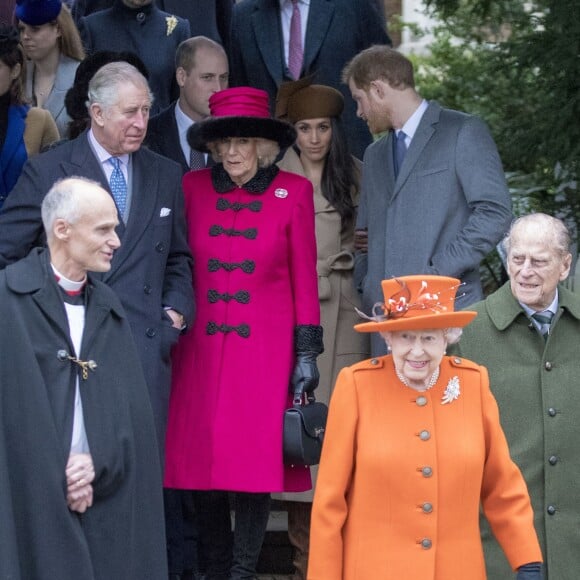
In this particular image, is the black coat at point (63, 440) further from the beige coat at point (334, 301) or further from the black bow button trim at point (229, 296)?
the beige coat at point (334, 301)

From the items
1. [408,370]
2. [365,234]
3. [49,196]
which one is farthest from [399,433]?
[365,234]

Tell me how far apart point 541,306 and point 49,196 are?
1.78 metres

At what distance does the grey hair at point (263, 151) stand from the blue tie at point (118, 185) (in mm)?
487

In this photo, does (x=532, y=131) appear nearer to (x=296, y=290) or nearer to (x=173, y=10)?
(x=296, y=290)

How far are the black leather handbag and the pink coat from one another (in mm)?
130

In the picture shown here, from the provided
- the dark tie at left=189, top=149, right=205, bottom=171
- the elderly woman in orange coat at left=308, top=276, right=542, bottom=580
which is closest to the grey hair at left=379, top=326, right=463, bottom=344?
the elderly woman in orange coat at left=308, top=276, right=542, bottom=580

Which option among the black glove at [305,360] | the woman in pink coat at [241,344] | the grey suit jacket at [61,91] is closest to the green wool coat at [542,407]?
the black glove at [305,360]

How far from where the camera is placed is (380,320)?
4895 mm

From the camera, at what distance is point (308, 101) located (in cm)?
748

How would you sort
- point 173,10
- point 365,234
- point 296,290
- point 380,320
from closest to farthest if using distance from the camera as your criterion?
point 380,320
point 296,290
point 365,234
point 173,10

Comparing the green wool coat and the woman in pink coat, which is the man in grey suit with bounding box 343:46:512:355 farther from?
the green wool coat

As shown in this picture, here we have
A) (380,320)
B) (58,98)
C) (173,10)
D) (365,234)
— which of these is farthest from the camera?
(173,10)

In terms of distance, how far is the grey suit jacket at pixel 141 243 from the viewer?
6336mm

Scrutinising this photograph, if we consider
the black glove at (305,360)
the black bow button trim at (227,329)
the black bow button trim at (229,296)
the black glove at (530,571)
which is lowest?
the black glove at (530,571)
